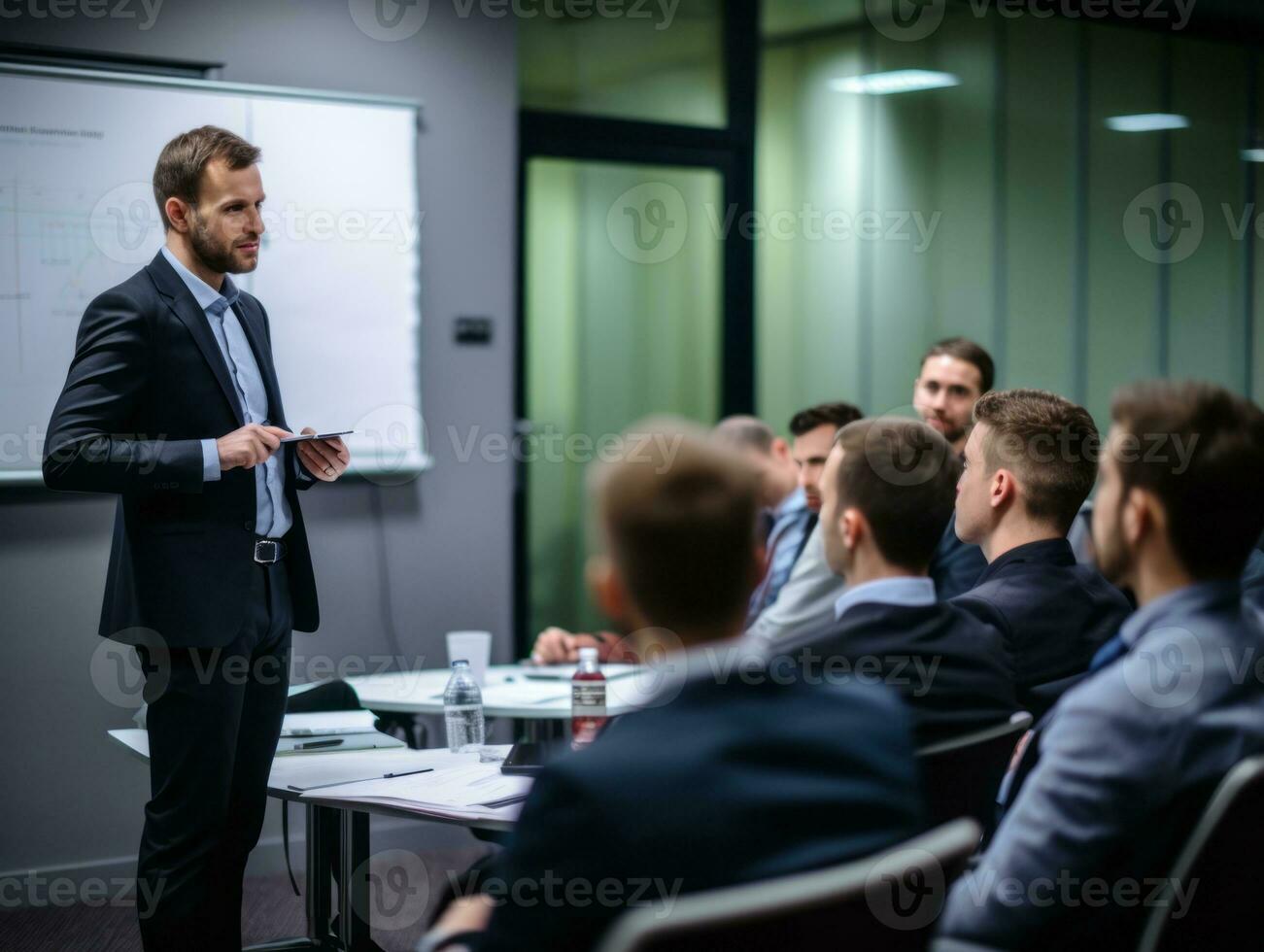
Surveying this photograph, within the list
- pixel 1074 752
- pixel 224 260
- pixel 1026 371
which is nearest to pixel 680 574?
pixel 1074 752

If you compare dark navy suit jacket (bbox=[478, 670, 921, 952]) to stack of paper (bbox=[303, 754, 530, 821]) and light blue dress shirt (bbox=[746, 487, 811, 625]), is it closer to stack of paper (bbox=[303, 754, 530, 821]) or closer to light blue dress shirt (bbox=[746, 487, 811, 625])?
stack of paper (bbox=[303, 754, 530, 821])

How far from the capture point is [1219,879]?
1392mm

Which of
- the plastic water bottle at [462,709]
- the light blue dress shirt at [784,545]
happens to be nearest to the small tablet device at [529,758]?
the plastic water bottle at [462,709]

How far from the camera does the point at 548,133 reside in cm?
491

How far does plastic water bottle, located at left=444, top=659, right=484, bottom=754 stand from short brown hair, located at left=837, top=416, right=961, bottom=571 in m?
1.16

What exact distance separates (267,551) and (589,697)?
2.74 ft

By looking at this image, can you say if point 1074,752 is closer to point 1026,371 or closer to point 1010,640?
Result: point 1010,640

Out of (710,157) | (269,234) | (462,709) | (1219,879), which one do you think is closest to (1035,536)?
(1219,879)

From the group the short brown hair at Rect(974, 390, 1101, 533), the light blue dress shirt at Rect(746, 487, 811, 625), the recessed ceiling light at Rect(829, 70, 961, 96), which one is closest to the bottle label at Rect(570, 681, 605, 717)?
the light blue dress shirt at Rect(746, 487, 811, 625)

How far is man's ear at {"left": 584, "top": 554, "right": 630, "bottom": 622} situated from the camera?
1332mm

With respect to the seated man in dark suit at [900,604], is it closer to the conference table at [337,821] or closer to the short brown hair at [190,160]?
the conference table at [337,821]

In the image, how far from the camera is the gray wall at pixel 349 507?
3.88 metres

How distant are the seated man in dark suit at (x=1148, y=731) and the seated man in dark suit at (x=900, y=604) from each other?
0.85ft

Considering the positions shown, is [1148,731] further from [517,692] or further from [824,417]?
[824,417]
